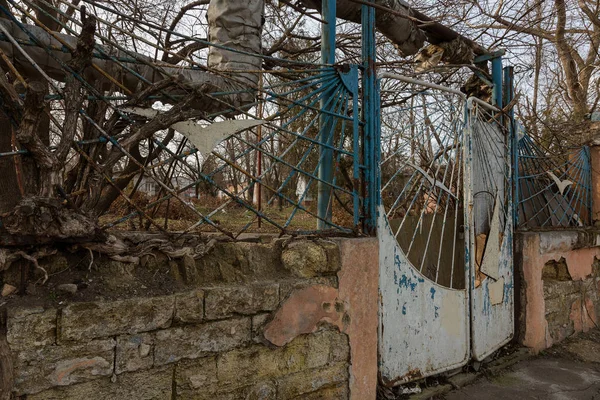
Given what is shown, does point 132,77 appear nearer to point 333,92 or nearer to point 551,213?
point 333,92

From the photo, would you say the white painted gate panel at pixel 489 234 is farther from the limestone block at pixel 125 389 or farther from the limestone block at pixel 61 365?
the limestone block at pixel 61 365

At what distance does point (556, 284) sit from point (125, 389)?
15.1 feet

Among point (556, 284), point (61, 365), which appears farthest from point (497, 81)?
point (61, 365)

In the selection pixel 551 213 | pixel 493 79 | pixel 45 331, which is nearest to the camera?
pixel 45 331

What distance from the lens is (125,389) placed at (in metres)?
1.88

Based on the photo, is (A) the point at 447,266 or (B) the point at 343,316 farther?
(A) the point at 447,266

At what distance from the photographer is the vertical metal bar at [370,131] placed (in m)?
2.96

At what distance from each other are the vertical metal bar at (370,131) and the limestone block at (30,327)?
1.94 metres

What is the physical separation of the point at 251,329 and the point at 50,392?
925 mm

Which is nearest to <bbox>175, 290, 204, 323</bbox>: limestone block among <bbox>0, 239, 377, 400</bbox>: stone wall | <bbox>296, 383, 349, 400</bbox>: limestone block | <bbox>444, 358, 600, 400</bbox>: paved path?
<bbox>0, 239, 377, 400</bbox>: stone wall

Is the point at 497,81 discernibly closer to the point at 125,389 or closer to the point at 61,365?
the point at 125,389

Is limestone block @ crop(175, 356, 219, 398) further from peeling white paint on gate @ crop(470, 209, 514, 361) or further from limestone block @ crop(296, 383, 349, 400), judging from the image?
peeling white paint on gate @ crop(470, 209, 514, 361)

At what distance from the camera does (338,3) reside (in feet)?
12.3

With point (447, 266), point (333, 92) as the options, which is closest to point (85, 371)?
point (333, 92)
